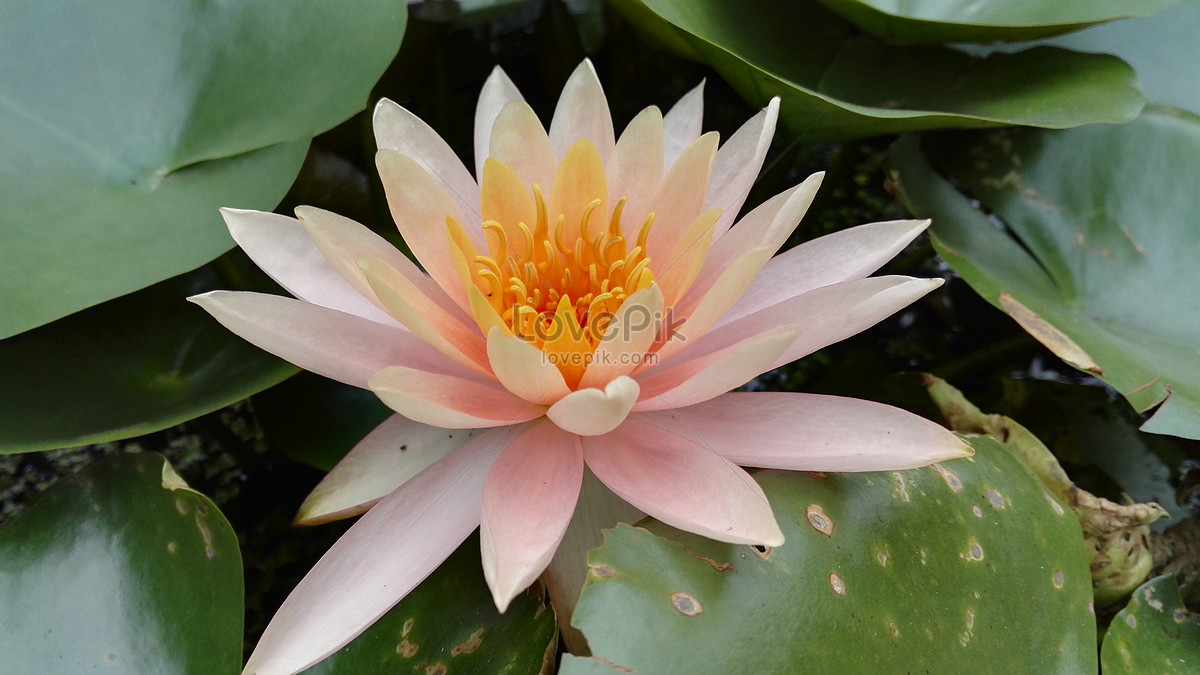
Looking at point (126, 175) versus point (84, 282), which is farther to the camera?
point (126, 175)

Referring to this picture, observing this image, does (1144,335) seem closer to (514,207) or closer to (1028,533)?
(1028,533)

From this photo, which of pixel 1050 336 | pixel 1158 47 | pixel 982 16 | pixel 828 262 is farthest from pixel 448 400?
pixel 1158 47

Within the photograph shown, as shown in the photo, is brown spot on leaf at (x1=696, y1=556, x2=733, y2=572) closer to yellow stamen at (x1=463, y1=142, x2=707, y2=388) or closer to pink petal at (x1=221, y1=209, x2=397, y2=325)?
yellow stamen at (x1=463, y1=142, x2=707, y2=388)

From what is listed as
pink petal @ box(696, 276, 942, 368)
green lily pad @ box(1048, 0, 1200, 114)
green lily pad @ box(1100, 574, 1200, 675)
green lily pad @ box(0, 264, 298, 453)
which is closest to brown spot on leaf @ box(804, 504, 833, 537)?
pink petal @ box(696, 276, 942, 368)

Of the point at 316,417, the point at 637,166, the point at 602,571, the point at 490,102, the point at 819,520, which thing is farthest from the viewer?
the point at 316,417

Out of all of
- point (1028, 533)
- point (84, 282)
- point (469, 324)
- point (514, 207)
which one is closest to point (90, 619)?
point (84, 282)

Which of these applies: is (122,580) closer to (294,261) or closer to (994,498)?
(294,261)
